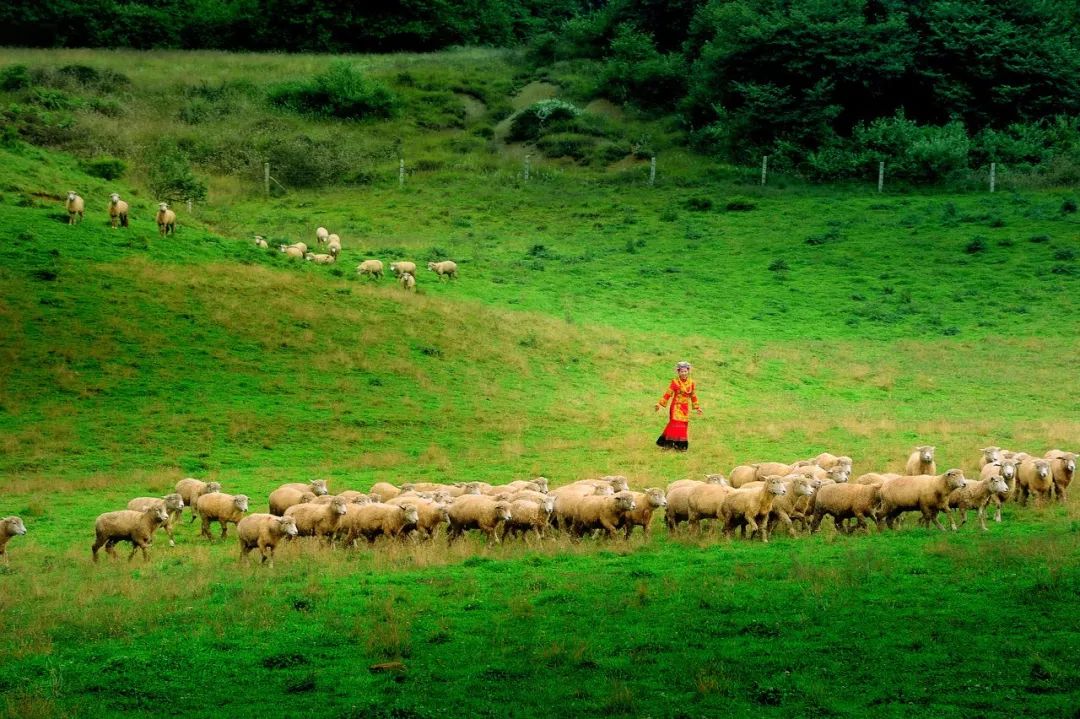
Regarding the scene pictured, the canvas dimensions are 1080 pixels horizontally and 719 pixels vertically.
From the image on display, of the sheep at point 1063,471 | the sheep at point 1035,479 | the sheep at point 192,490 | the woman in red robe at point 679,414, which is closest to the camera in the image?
the sheep at point 1035,479

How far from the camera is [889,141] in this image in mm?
69500

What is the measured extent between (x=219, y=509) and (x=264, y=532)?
280cm

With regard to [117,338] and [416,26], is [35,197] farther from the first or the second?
[416,26]

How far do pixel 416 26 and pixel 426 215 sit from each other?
40.1 meters

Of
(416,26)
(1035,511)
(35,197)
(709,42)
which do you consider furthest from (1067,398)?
(416,26)

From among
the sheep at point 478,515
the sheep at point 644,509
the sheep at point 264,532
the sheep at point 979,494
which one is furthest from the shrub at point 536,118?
the sheep at point 264,532

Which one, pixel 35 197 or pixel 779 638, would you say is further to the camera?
pixel 35 197

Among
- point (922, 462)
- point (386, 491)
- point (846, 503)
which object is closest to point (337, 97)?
point (386, 491)

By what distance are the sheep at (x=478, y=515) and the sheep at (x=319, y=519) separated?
1.96 metres

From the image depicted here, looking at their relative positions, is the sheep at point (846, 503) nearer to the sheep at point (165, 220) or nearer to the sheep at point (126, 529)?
the sheep at point (126, 529)

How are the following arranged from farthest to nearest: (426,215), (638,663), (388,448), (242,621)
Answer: (426,215)
(388,448)
(242,621)
(638,663)

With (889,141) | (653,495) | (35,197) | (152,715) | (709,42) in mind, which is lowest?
(152,715)

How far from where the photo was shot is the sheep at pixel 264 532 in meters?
20.8

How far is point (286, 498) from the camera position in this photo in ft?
78.8
